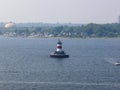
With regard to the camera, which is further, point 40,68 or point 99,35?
point 99,35

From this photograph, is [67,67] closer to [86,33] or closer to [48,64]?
[48,64]

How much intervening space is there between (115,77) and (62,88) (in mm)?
8937

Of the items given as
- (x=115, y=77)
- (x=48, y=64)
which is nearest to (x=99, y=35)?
(x=48, y=64)

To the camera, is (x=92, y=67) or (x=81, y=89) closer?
(x=81, y=89)

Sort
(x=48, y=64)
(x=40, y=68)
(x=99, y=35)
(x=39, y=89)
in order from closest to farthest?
(x=39, y=89)
(x=40, y=68)
(x=48, y=64)
(x=99, y=35)

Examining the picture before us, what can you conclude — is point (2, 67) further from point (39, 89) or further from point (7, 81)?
point (39, 89)

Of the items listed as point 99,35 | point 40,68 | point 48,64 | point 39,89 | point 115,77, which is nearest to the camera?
point 39,89

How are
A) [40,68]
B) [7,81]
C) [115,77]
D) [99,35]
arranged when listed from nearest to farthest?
1. [7,81]
2. [115,77]
3. [40,68]
4. [99,35]

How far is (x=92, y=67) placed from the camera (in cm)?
5559

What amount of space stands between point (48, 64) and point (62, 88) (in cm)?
2142

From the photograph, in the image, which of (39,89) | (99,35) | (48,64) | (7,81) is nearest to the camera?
(39,89)

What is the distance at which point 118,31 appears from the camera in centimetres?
18988

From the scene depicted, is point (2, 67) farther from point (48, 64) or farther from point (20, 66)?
point (48, 64)

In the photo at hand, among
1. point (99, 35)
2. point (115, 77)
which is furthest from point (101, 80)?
point (99, 35)
